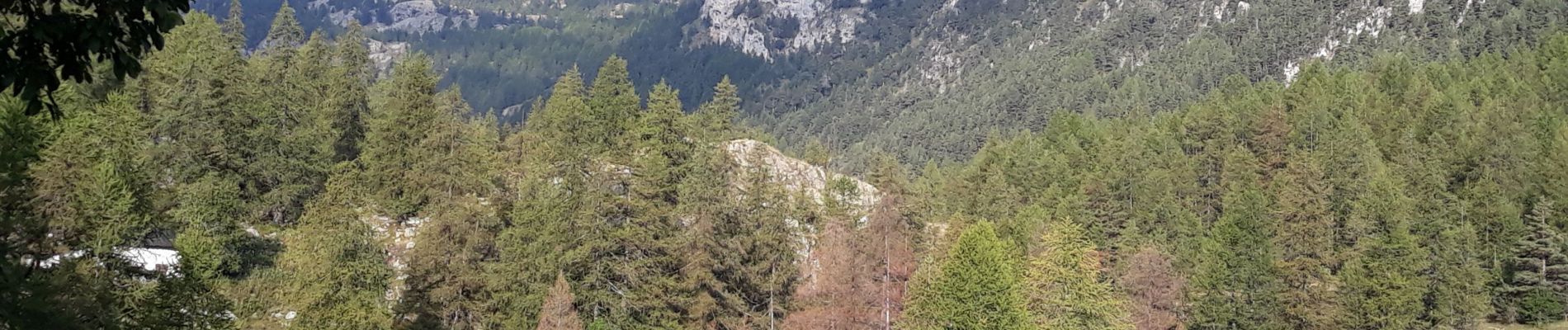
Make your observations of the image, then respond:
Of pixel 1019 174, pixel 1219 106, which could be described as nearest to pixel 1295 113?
pixel 1219 106

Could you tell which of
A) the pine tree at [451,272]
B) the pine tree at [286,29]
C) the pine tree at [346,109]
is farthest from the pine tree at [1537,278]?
the pine tree at [286,29]

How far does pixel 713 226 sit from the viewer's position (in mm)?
47031

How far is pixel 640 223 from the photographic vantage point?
4462 centimetres

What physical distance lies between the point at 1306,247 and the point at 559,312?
45.8 meters

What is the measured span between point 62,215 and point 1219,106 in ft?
302

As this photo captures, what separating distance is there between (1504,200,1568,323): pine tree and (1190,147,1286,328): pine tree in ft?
51.4

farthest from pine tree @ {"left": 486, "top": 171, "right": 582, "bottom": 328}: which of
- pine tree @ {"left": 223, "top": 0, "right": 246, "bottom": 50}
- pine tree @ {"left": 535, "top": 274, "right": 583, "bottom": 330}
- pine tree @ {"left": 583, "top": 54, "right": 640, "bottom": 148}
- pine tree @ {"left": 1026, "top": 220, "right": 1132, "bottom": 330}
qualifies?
pine tree @ {"left": 223, "top": 0, "right": 246, "bottom": 50}

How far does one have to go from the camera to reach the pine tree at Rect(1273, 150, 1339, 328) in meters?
58.2

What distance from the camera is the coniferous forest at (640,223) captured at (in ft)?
96.2

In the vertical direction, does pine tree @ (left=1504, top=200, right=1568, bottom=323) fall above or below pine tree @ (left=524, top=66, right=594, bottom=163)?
below

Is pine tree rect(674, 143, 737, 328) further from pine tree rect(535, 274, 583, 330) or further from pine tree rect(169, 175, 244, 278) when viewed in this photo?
pine tree rect(169, 175, 244, 278)

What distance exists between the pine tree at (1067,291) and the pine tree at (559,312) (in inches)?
780

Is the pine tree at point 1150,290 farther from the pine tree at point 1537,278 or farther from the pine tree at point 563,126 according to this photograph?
the pine tree at point 563,126

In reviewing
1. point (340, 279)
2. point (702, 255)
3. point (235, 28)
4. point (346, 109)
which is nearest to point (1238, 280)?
point (702, 255)
